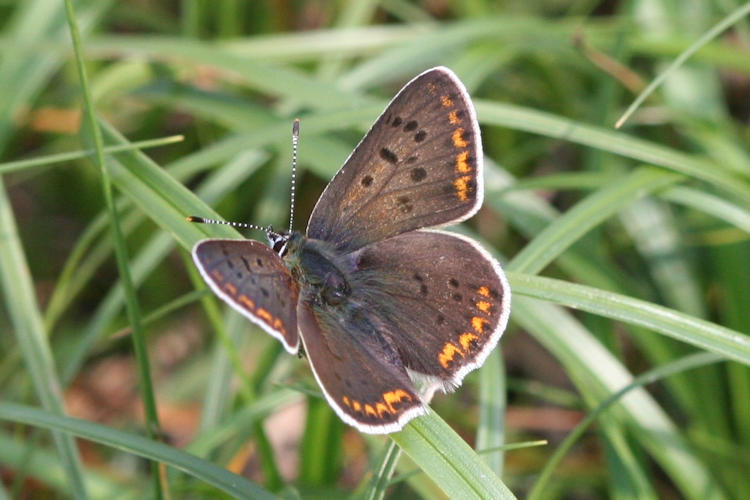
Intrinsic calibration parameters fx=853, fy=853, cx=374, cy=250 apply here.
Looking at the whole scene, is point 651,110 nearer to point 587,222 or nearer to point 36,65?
point 587,222

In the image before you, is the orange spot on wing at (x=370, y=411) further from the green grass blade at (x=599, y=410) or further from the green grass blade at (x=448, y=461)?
the green grass blade at (x=599, y=410)

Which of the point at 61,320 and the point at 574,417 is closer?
the point at 574,417

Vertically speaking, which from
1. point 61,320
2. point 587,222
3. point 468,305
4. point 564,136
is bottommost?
point 468,305

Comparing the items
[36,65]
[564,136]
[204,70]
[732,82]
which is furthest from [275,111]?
[732,82]

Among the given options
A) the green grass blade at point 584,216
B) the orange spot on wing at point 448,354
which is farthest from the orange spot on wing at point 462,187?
the orange spot on wing at point 448,354

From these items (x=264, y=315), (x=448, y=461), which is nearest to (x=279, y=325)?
(x=264, y=315)

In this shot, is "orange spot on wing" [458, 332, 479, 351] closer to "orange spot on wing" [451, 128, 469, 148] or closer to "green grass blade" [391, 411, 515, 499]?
"green grass blade" [391, 411, 515, 499]

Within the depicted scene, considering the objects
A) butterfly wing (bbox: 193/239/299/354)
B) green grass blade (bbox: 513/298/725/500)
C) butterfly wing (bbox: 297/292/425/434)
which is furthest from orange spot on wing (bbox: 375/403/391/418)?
green grass blade (bbox: 513/298/725/500)
